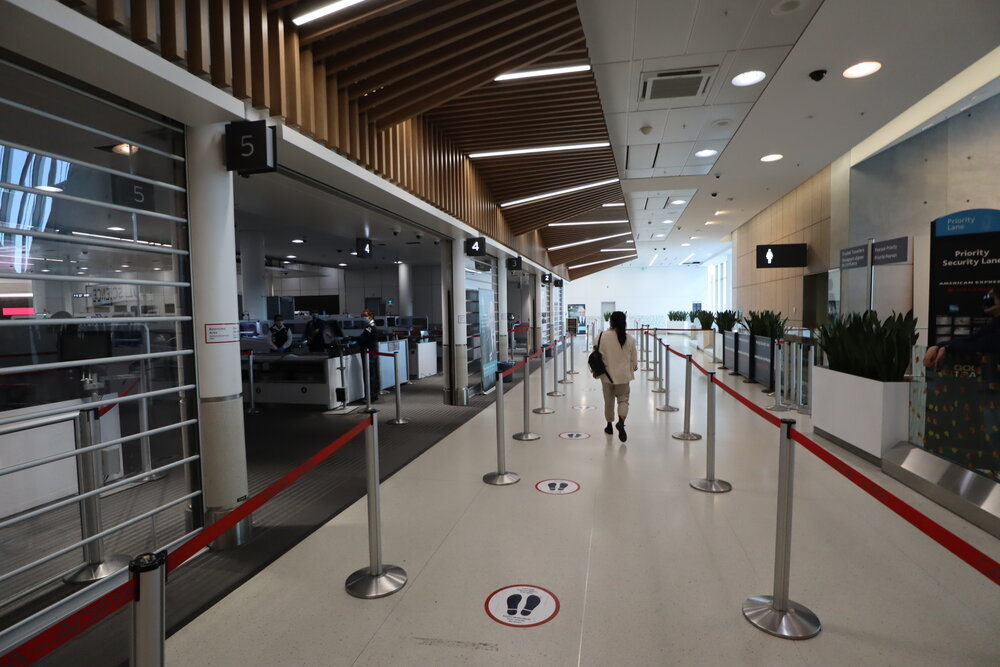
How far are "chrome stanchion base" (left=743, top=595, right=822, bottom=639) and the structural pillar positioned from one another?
12.9 m

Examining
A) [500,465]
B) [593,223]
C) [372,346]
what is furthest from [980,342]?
[593,223]

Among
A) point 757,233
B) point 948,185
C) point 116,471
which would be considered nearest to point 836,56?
point 948,185

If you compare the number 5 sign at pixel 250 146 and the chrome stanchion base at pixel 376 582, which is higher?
the number 5 sign at pixel 250 146

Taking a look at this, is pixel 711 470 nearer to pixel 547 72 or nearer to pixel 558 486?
pixel 558 486

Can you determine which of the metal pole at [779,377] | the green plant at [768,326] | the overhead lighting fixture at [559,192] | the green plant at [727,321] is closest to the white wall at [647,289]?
the green plant at [727,321]

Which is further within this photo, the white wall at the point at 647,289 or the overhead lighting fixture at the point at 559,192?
the white wall at the point at 647,289

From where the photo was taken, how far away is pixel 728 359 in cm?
1342

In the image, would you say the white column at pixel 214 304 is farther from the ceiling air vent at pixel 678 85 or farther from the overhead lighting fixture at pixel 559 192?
the overhead lighting fixture at pixel 559 192

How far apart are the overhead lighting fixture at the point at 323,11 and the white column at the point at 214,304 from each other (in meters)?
1.02

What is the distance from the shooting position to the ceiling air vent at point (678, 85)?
6109mm

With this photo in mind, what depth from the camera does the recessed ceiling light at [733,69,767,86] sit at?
6145mm

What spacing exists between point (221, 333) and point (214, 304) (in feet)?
0.67

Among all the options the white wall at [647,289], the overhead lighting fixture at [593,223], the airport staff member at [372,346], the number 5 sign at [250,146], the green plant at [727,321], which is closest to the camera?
the number 5 sign at [250,146]

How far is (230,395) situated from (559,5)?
4019mm
